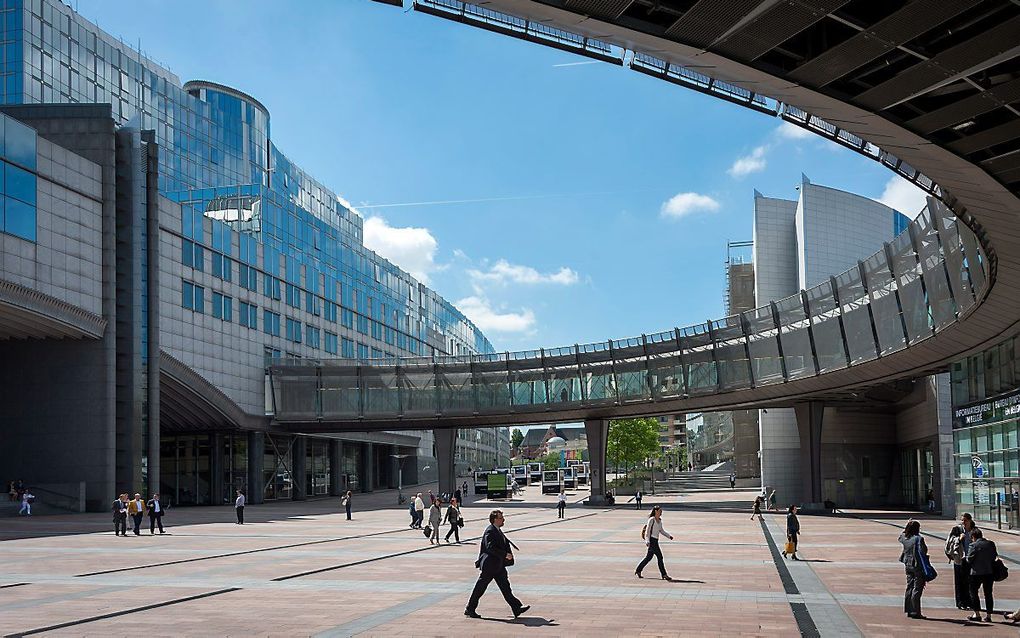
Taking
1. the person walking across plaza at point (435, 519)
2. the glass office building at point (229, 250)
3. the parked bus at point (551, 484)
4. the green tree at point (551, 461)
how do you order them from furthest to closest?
the green tree at point (551, 461) < the parked bus at point (551, 484) < the glass office building at point (229, 250) < the person walking across plaza at point (435, 519)

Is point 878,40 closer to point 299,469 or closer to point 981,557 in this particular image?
point 981,557

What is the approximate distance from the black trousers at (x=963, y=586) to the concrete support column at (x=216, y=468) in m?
60.9

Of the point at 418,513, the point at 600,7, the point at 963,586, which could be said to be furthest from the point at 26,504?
the point at 600,7

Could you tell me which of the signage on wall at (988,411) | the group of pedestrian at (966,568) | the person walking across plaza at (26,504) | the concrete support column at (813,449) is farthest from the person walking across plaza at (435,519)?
the concrete support column at (813,449)

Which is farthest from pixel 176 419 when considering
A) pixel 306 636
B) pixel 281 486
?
pixel 306 636

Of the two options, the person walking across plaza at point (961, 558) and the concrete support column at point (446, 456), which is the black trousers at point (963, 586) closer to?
the person walking across plaza at point (961, 558)

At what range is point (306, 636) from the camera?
45.1 ft

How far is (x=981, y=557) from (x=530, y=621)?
695cm

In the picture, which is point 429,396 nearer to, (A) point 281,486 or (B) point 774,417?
(A) point 281,486

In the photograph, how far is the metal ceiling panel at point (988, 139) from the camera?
555 inches

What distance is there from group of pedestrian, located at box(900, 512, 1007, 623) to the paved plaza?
338mm

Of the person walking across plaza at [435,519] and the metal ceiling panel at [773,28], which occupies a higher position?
the metal ceiling panel at [773,28]

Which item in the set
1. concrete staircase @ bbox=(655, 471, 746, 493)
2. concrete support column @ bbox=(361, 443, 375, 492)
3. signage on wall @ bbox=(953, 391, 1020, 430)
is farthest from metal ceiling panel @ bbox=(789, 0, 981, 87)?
concrete support column @ bbox=(361, 443, 375, 492)

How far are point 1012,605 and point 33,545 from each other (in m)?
26.7
